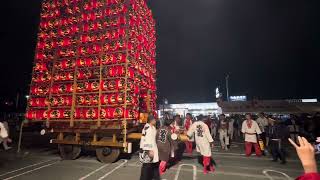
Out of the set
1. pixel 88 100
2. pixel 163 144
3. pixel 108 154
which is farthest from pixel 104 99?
pixel 163 144

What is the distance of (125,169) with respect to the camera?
836cm

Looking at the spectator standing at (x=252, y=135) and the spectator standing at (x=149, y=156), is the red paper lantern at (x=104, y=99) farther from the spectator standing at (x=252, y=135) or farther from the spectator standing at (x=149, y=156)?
the spectator standing at (x=252, y=135)

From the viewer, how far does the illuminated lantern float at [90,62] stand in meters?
10.0

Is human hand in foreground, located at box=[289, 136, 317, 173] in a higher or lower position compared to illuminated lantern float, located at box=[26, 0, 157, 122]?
lower

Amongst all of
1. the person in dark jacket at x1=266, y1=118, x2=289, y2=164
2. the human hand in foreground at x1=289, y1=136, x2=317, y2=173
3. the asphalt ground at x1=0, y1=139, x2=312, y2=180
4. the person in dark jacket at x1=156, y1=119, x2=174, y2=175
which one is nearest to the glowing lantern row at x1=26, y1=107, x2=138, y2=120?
the asphalt ground at x1=0, y1=139, x2=312, y2=180

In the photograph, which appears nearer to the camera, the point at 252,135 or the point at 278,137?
the point at 278,137

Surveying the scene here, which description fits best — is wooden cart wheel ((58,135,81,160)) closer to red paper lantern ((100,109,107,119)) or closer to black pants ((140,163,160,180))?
red paper lantern ((100,109,107,119))

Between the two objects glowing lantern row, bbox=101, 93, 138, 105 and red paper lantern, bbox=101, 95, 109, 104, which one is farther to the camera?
red paper lantern, bbox=101, 95, 109, 104

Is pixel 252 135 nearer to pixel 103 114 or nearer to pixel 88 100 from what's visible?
pixel 103 114

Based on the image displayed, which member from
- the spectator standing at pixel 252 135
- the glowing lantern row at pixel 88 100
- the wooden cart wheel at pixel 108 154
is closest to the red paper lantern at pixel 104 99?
the glowing lantern row at pixel 88 100

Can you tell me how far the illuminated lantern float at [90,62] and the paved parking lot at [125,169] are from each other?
2118 mm

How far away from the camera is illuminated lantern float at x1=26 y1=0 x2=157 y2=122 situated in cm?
1005

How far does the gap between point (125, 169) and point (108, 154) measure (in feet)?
5.57

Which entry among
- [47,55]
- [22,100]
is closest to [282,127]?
[47,55]
